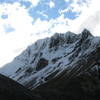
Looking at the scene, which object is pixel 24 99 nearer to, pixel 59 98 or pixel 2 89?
pixel 2 89

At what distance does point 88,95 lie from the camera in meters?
190

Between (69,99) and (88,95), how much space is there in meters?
22.0

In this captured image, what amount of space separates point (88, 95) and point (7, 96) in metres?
93.7

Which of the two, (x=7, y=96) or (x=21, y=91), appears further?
(x=21, y=91)

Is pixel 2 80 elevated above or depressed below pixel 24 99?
above

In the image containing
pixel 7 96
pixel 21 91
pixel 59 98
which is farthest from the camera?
pixel 59 98

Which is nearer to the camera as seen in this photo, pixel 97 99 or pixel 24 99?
pixel 24 99

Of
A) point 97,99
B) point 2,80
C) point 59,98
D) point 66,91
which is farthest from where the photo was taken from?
point 66,91

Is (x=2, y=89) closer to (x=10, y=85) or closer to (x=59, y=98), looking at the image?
(x=10, y=85)

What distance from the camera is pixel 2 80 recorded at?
392 feet

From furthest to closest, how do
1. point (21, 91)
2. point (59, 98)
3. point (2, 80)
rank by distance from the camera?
1. point (59, 98)
2. point (2, 80)
3. point (21, 91)

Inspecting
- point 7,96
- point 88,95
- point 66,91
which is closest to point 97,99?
point 88,95

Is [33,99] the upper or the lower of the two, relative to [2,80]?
lower

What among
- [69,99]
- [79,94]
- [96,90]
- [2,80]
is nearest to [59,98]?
[69,99]
